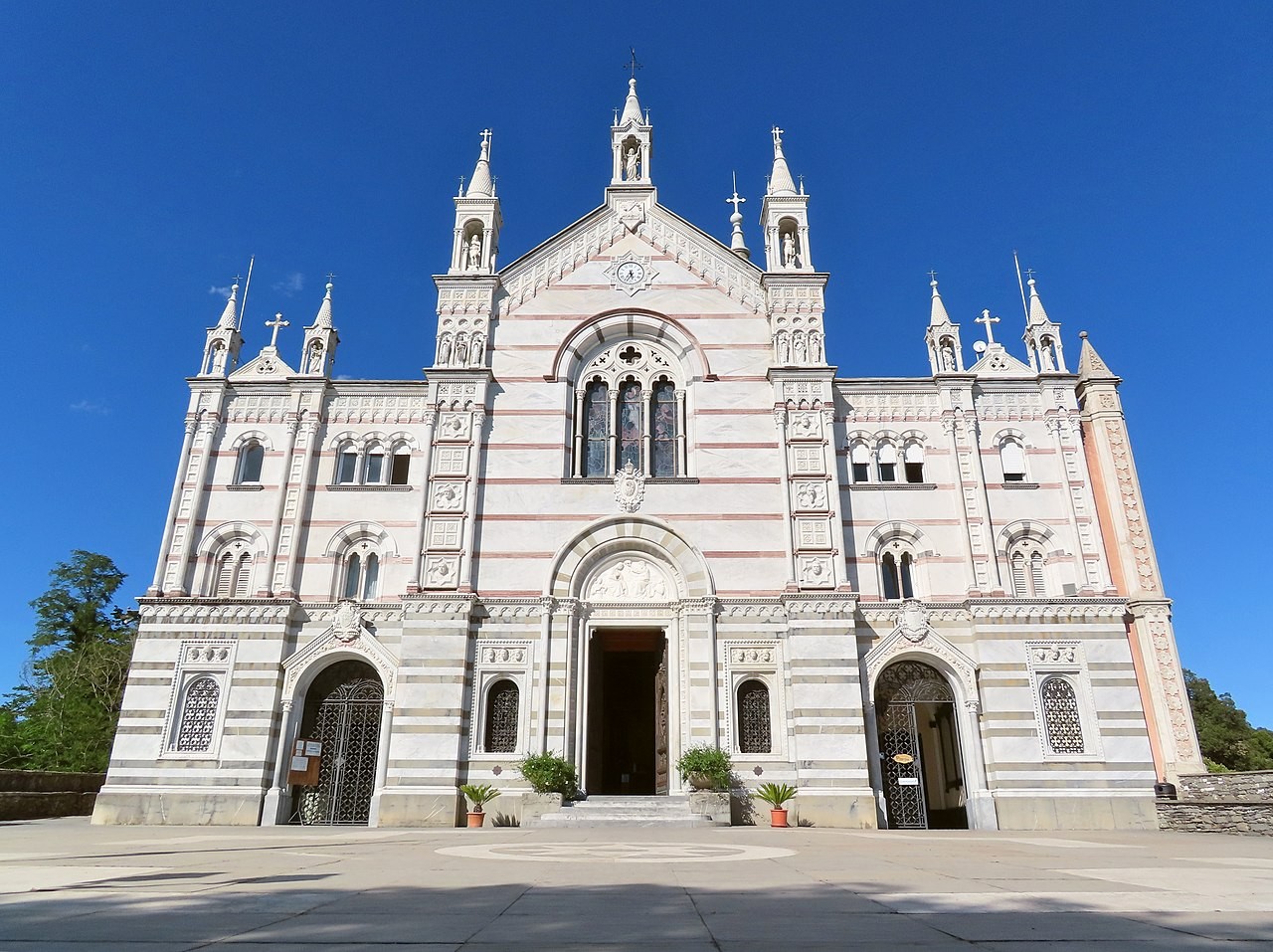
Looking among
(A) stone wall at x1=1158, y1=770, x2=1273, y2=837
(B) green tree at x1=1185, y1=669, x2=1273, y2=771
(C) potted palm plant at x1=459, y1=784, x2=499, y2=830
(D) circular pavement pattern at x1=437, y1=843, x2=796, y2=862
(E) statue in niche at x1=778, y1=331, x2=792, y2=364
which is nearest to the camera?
(D) circular pavement pattern at x1=437, y1=843, x2=796, y2=862

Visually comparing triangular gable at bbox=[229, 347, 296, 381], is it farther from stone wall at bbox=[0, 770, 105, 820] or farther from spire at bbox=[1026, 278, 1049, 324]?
spire at bbox=[1026, 278, 1049, 324]

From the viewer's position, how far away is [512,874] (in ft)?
29.9

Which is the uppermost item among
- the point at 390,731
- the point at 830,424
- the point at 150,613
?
the point at 830,424

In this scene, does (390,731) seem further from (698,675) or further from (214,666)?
(698,675)

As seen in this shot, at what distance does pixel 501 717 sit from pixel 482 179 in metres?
19.4

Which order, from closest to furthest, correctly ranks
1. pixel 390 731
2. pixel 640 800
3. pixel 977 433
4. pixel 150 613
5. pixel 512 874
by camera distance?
pixel 512 874, pixel 640 800, pixel 390 731, pixel 150 613, pixel 977 433

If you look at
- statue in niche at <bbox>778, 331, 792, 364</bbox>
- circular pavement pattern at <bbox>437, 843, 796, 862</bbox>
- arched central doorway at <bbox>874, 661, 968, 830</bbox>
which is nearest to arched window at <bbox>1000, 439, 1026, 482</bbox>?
arched central doorway at <bbox>874, 661, 968, 830</bbox>

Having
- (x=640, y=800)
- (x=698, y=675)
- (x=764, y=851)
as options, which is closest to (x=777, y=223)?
(x=698, y=675)

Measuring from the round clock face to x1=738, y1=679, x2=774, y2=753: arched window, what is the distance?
562 inches

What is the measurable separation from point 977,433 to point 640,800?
16.0 metres

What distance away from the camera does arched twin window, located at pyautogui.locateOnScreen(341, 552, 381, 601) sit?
84.1ft

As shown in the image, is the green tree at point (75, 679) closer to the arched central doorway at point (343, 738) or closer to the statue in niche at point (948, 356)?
the arched central doorway at point (343, 738)

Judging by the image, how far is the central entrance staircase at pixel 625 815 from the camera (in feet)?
66.2

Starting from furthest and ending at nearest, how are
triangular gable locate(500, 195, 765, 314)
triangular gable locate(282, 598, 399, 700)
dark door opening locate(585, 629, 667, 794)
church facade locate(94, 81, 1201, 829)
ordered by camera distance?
1. dark door opening locate(585, 629, 667, 794)
2. triangular gable locate(500, 195, 765, 314)
3. triangular gable locate(282, 598, 399, 700)
4. church facade locate(94, 81, 1201, 829)
